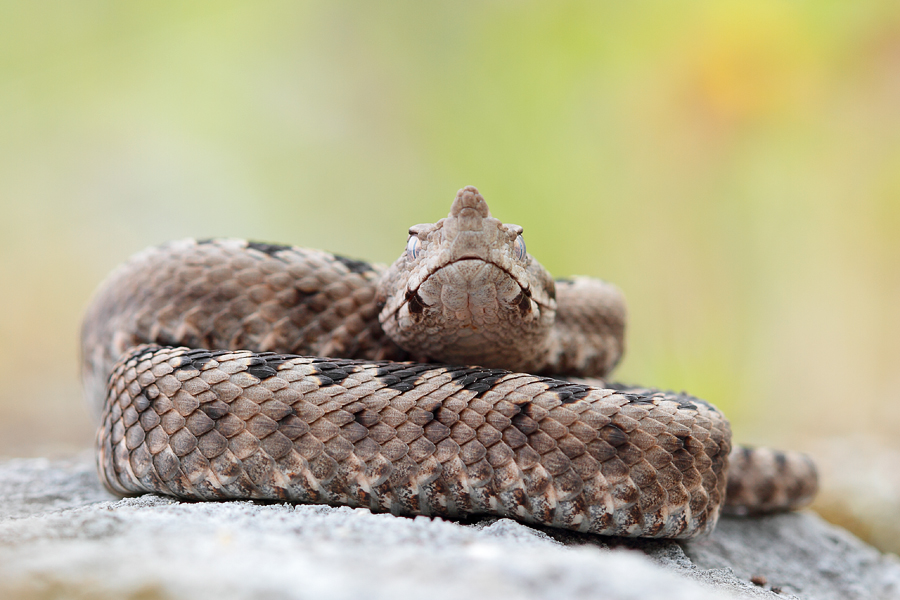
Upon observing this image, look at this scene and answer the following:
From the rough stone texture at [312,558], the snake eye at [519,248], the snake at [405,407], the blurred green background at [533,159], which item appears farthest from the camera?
the blurred green background at [533,159]

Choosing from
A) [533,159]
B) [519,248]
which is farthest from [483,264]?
[533,159]

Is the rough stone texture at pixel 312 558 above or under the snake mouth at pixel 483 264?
under

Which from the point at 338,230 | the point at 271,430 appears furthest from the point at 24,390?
the point at 271,430

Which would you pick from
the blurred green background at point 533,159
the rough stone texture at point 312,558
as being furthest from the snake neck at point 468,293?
the blurred green background at point 533,159

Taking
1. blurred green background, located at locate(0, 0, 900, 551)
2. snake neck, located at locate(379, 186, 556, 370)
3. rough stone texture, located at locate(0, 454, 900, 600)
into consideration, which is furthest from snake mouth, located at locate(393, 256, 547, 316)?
blurred green background, located at locate(0, 0, 900, 551)

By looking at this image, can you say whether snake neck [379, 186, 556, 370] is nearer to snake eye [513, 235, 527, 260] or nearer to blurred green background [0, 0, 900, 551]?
snake eye [513, 235, 527, 260]

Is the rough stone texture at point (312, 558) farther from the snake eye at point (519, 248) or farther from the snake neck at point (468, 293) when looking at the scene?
the snake eye at point (519, 248)

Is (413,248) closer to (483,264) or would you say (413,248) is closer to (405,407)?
(483,264)

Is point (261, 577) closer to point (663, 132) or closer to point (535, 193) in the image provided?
point (535, 193)

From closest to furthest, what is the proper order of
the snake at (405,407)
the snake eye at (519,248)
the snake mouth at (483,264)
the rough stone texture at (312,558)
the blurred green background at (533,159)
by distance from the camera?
the rough stone texture at (312,558), the snake at (405,407), the snake mouth at (483,264), the snake eye at (519,248), the blurred green background at (533,159)
